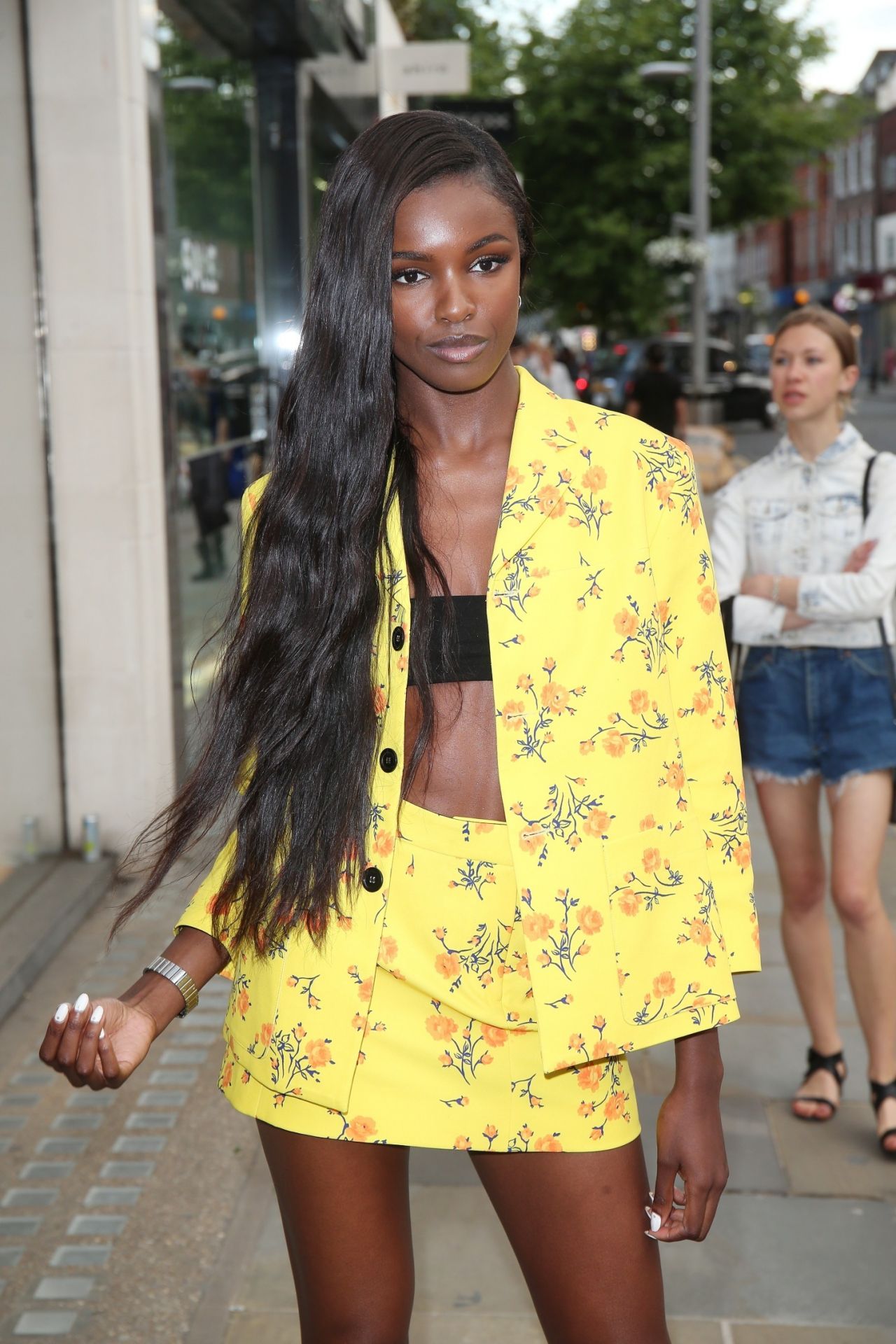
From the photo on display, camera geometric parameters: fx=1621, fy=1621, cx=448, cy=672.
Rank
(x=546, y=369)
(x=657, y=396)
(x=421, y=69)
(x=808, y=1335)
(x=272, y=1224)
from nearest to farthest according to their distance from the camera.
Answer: (x=808, y=1335) → (x=272, y=1224) → (x=421, y=69) → (x=657, y=396) → (x=546, y=369)

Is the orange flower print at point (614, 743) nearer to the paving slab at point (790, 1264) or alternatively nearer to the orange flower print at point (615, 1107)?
the orange flower print at point (615, 1107)

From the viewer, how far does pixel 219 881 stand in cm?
203

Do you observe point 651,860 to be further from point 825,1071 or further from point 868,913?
point 825,1071

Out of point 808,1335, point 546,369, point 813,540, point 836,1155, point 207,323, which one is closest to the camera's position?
point 808,1335

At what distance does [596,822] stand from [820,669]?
2.22 m

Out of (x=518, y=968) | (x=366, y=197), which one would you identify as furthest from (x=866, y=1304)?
(x=366, y=197)

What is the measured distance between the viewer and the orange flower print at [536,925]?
1848 mm

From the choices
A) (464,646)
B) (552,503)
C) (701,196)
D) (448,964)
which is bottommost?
(448,964)

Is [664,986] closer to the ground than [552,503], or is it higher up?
closer to the ground

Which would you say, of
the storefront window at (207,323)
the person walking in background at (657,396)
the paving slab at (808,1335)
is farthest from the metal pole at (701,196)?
the paving slab at (808,1335)

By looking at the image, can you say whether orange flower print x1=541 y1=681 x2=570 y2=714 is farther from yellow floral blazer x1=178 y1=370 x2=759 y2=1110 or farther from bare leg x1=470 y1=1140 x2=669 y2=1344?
bare leg x1=470 y1=1140 x2=669 y2=1344

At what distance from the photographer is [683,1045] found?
1.93m

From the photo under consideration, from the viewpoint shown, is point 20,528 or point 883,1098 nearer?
point 883,1098

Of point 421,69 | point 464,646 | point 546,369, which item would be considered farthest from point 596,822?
point 546,369
